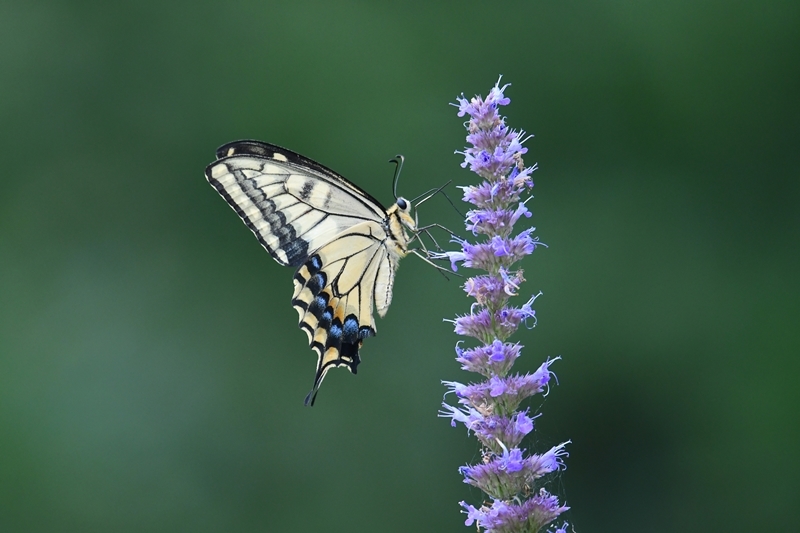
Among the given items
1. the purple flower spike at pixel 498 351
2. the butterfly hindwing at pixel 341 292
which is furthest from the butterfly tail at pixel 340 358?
the purple flower spike at pixel 498 351

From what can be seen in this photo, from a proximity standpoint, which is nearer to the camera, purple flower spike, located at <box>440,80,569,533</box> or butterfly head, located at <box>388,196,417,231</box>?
purple flower spike, located at <box>440,80,569,533</box>

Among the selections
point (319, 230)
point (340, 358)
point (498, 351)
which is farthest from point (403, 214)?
point (498, 351)

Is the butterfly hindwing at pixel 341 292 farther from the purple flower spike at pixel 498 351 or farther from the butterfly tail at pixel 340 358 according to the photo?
the purple flower spike at pixel 498 351

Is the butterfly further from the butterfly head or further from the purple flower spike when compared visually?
the purple flower spike

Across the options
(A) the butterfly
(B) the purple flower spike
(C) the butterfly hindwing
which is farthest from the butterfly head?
(B) the purple flower spike

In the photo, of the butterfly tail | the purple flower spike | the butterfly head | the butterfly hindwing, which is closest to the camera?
the purple flower spike

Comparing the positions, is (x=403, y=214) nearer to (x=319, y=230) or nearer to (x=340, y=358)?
(x=319, y=230)
